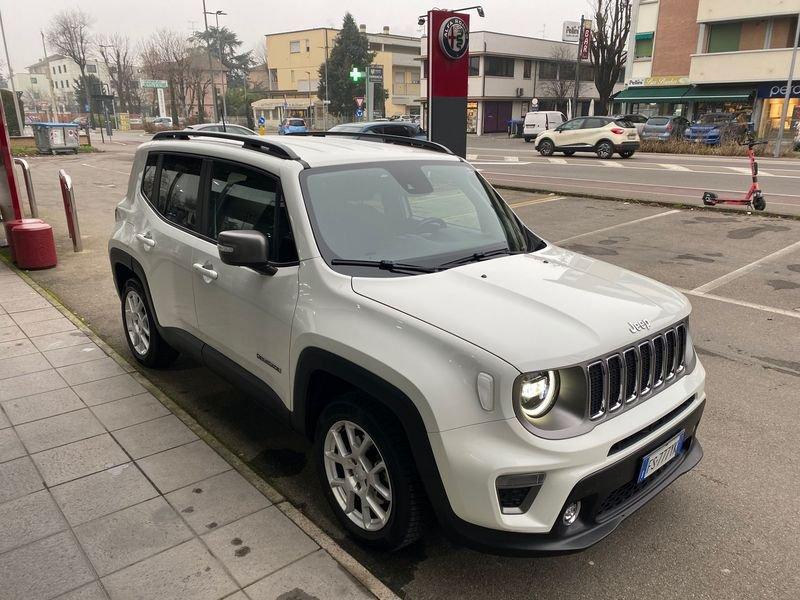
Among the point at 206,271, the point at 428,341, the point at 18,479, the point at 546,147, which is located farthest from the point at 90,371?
the point at 546,147

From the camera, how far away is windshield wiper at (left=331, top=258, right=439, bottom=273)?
9.62 feet

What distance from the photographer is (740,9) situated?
35.2 m

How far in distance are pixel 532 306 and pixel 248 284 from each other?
5.21 ft

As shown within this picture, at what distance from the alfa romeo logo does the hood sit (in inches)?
339

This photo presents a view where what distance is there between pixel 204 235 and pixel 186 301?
494mm

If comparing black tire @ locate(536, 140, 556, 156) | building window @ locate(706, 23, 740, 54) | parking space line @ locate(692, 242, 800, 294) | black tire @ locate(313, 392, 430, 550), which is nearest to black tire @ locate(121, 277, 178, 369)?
black tire @ locate(313, 392, 430, 550)

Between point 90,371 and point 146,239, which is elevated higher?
point 146,239

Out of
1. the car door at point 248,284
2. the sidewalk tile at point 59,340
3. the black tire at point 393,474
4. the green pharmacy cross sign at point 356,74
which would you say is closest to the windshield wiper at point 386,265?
the car door at point 248,284

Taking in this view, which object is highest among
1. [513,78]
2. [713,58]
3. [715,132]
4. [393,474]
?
[713,58]

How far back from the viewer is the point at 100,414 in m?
4.26

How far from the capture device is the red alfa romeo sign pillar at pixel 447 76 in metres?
10.6

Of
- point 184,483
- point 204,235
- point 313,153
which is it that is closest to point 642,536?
point 184,483

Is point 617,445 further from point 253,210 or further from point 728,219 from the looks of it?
point 728,219

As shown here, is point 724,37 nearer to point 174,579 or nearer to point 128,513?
point 128,513
